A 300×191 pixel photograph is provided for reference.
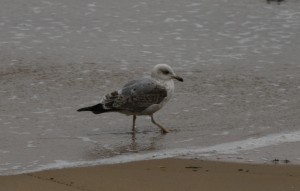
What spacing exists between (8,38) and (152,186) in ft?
21.7

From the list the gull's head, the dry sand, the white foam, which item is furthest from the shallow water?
the gull's head

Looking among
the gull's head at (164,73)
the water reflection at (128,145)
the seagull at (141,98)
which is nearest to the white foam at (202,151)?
the water reflection at (128,145)

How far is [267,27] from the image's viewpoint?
40.7 ft

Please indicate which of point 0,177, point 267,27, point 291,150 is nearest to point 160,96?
point 291,150

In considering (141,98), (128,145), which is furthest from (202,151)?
(141,98)

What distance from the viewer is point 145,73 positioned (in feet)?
31.8

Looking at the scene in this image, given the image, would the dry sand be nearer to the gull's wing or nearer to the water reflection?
the water reflection

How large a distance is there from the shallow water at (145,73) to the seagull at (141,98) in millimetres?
171

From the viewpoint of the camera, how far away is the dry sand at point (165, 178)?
5.36 m

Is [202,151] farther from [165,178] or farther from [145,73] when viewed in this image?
[145,73]

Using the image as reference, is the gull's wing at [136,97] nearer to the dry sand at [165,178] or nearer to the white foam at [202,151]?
the white foam at [202,151]

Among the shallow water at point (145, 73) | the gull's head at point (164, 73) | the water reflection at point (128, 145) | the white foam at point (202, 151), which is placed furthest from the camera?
the gull's head at point (164, 73)

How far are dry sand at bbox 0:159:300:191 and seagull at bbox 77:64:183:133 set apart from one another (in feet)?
5.08

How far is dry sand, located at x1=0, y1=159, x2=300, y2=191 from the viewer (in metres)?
5.36
